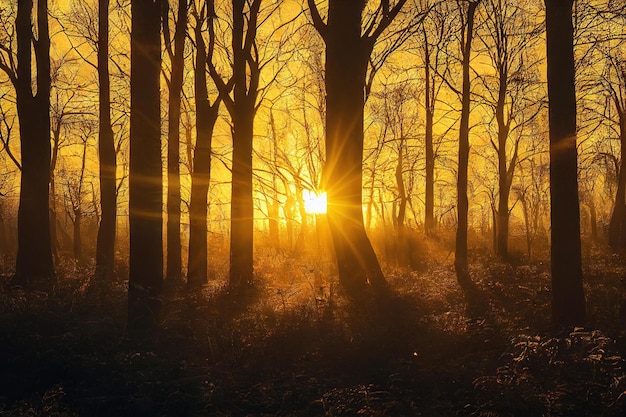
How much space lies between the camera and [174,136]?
16.1 m

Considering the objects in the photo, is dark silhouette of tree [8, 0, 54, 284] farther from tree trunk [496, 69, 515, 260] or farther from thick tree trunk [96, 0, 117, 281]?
tree trunk [496, 69, 515, 260]

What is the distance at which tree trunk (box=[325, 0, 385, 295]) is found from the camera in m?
11.9

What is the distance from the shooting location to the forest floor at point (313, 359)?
6.16 metres

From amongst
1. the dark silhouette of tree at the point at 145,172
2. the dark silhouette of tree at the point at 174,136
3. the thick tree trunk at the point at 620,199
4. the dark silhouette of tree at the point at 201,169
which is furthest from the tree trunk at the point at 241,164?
the thick tree trunk at the point at 620,199

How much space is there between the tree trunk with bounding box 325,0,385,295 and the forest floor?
1.37 meters

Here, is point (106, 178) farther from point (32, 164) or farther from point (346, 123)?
point (346, 123)

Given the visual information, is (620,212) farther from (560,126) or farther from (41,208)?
(41,208)

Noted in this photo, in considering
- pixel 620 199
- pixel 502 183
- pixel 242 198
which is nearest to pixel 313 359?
pixel 242 198

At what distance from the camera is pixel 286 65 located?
61.4 feet

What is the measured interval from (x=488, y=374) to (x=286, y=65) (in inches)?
535

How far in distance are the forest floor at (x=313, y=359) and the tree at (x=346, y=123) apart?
1375mm

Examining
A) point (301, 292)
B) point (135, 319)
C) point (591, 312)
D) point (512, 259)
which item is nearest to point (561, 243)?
point (591, 312)

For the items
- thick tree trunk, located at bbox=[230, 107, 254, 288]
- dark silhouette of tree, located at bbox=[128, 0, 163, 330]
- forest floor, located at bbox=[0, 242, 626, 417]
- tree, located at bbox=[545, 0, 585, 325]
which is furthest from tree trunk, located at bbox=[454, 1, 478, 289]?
dark silhouette of tree, located at bbox=[128, 0, 163, 330]

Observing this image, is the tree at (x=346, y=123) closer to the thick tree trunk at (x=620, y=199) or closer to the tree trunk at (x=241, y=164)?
the tree trunk at (x=241, y=164)
